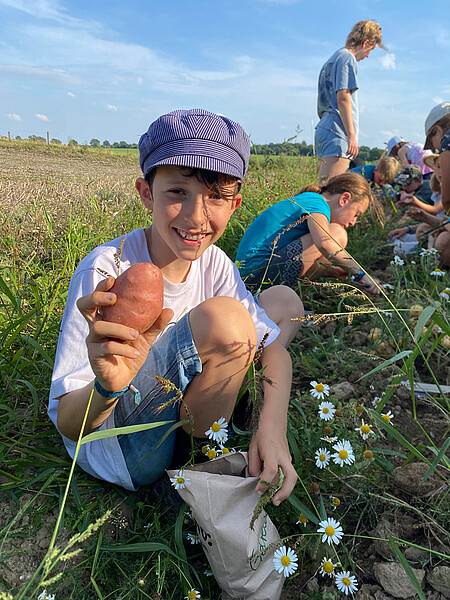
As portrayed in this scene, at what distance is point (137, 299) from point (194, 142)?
0.63 m

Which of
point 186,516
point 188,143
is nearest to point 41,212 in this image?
point 188,143

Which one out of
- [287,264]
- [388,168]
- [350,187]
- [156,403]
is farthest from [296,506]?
[388,168]

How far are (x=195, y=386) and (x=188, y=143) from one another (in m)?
0.73

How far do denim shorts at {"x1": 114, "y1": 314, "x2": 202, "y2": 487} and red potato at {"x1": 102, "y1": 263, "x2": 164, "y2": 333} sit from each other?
0.23m

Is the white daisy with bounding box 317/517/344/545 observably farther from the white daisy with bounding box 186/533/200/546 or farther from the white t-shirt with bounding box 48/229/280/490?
the white t-shirt with bounding box 48/229/280/490

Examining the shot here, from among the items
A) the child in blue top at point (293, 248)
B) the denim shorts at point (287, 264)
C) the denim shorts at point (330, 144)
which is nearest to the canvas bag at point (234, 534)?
the child in blue top at point (293, 248)

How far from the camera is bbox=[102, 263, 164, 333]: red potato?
1.04 meters

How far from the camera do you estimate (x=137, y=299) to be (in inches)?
41.6

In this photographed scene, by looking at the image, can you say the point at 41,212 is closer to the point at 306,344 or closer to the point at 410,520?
the point at 306,344

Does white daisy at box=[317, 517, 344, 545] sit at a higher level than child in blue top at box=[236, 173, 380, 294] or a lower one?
lower

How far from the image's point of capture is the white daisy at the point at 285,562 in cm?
116

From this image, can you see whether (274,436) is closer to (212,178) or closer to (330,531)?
(330,531)

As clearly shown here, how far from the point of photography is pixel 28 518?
1499mm

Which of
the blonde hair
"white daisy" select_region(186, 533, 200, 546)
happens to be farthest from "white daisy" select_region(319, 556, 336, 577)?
the blonde hair
